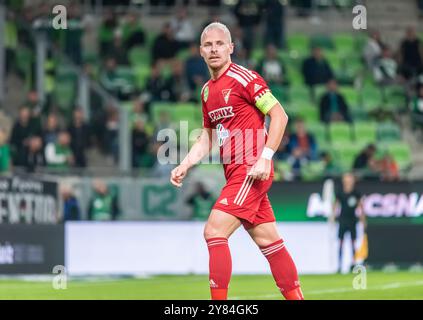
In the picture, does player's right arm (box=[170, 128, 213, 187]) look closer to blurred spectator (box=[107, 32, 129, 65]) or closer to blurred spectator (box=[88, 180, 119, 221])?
blurred spectator (box=[88, 180, 119, 221])

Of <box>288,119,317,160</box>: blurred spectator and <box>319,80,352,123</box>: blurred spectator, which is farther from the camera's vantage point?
<box>319,80,352,123</box>: blurred spectator

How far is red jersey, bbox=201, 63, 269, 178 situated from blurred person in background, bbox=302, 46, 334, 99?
58.5 ft

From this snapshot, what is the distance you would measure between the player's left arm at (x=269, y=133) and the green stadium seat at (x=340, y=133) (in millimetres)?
16815

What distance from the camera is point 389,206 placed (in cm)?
2420

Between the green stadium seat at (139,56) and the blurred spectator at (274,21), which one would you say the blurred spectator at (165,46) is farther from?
the blurred spectator at (274,21)

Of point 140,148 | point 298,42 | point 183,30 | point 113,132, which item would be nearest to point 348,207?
point 140,148

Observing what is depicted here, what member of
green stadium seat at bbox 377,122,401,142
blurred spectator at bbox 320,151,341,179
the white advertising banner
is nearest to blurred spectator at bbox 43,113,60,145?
the white advertising banner

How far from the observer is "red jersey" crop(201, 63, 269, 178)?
11242 mm

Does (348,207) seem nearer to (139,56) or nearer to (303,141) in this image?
(303,141)

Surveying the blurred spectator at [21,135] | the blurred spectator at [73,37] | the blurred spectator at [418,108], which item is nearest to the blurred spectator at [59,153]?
the blurred spectator at [21,135]

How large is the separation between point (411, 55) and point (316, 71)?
2.28 metres

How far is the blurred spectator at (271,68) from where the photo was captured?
91.7 ft

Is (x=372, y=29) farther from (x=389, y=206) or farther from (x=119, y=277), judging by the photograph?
(x=119, y=277)

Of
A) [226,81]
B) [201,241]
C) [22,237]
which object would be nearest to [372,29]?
[201,241]
